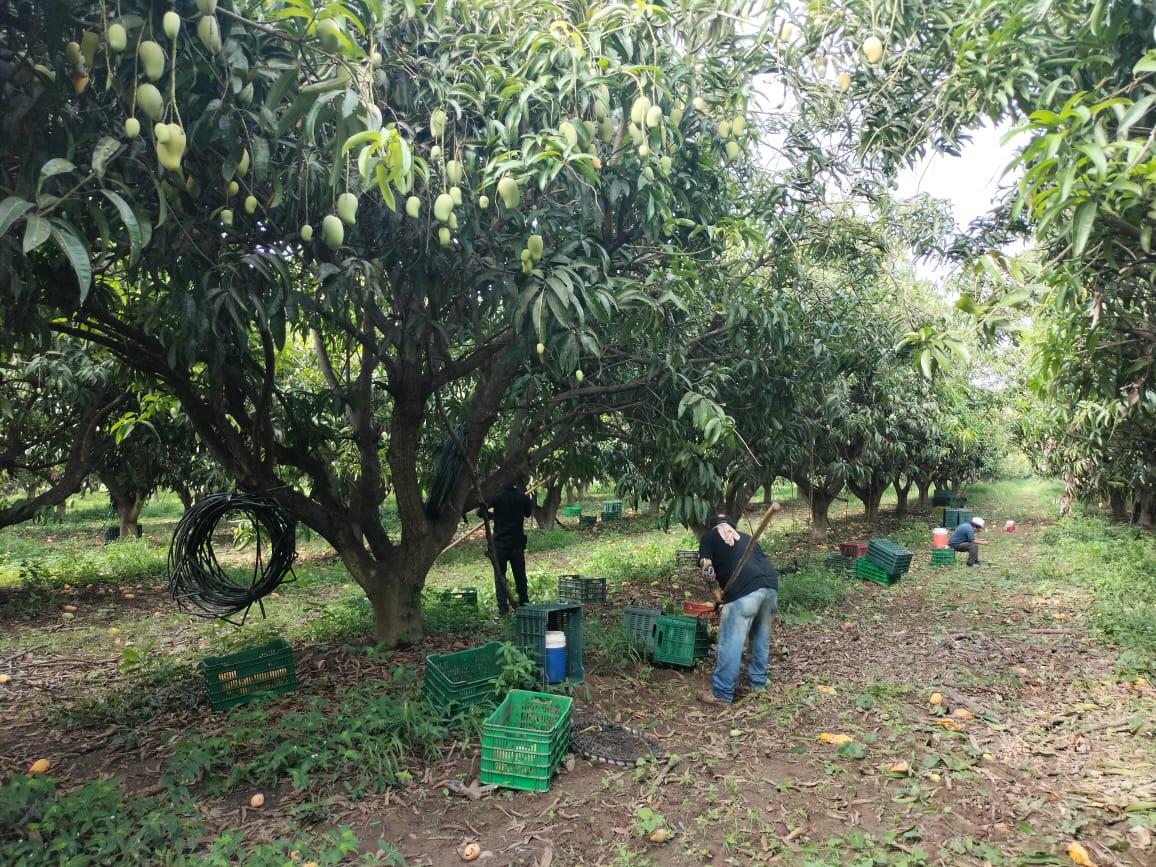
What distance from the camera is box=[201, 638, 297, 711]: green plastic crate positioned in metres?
4.62

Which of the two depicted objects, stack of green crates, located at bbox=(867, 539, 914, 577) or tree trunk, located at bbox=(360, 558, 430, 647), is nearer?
tree trunk, located at bbox=(360, 558, 430, 647)

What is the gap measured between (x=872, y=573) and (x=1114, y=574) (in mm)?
2772

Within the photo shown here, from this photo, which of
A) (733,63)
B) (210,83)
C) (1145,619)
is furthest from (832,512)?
(210,83)

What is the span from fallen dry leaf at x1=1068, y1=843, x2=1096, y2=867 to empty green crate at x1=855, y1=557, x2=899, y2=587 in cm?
666

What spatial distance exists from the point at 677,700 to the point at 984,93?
12.8ft

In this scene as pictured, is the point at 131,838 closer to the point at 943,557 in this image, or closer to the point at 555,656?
the point at 555,656

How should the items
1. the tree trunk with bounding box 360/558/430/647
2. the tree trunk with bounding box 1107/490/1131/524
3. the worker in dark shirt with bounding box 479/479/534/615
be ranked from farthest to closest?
the tree trunk with bounding box 1107/490/1131/524 → the worker in dark shirt with bounding box 479/479/534/615 → the tree trunk with bounding box 360/558/430/647

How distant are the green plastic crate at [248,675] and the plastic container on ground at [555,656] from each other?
1.76m

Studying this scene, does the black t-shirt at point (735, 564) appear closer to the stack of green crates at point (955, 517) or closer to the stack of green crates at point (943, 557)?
the stack of green crates at point (943, 557)

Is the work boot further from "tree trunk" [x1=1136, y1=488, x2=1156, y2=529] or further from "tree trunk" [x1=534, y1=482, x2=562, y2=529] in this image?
"tree trunk" [x1=1136, y1=488, x2=1156, y2=529]

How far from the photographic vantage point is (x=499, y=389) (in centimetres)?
530

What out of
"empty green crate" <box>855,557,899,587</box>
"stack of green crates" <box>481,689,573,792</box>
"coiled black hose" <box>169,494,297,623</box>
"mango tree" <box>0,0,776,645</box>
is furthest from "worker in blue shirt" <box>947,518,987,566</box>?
"coiled black hose" <box>169,494,297,623</box>

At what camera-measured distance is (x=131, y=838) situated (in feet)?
10.0

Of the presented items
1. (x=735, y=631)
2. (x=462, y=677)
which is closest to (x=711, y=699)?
(x=735, y=631)
